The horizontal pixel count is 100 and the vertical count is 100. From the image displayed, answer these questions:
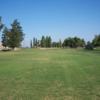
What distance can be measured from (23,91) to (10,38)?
103673 mm

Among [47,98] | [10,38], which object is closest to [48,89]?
[47,98]

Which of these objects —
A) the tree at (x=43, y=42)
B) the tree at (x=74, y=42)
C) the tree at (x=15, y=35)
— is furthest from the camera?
the tree at (x=74, y=42)

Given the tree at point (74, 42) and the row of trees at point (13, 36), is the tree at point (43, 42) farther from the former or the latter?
the row of trees at point (13, 36)

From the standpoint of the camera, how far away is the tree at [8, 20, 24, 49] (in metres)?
111

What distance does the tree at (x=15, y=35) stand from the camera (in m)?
111

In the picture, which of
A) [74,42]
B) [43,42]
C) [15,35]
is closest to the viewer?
[15,35]

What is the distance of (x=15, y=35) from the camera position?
113125 mm

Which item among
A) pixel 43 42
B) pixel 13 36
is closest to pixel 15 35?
pixel 13 36

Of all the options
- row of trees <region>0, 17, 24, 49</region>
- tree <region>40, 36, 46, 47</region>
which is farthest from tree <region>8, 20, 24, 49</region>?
tree <region>40, 36, 46, 47</region>

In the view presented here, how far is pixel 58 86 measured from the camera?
11.4m

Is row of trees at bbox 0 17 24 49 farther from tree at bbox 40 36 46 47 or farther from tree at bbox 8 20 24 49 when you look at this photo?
tree at bbox 40 36 46 47

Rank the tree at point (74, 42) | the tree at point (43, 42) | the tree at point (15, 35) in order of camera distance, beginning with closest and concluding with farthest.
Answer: the tree at point (15, 35) < the tree at point (43, 42) < the tree at point (74, 42)

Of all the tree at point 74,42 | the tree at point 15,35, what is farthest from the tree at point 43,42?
the tree at point 15,35

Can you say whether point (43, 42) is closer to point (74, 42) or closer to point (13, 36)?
point (74, 42)
